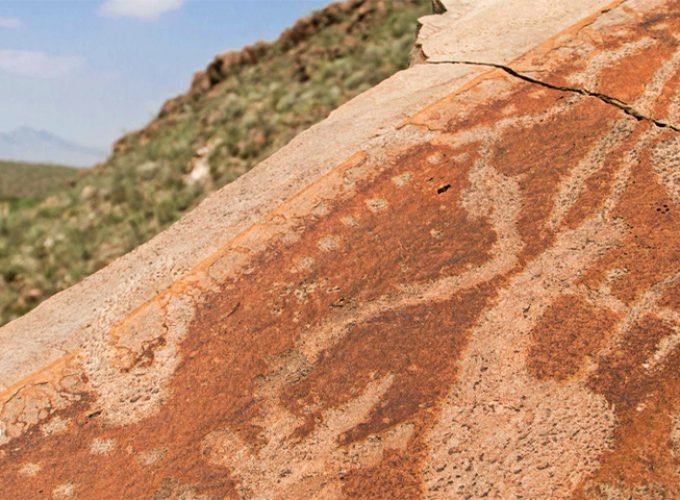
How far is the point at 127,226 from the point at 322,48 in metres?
3.93

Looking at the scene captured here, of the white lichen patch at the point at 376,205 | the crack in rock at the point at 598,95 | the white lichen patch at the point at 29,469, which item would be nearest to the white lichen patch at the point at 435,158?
the white lichen patch at the point at 376,205

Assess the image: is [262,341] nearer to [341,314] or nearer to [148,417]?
[341,314]

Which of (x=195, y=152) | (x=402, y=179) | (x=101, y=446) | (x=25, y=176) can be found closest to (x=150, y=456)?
(x=101, y=446)

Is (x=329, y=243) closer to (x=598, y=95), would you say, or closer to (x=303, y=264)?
(x=303, y=264)

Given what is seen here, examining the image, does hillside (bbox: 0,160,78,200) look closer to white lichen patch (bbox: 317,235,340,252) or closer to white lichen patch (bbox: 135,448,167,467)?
white lichen patch (bbox: 317,235,340,252)

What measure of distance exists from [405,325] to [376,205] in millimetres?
435

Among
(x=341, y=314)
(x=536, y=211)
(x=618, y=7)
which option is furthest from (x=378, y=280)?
(x=618, y=7)

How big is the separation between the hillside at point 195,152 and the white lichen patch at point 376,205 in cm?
458

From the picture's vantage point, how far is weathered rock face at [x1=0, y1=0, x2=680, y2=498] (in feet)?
4.80

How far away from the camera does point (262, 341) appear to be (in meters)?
1.72

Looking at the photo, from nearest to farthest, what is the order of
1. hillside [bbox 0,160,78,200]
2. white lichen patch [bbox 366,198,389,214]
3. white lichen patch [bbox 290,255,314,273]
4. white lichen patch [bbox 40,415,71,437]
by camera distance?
white lichen patch [bbox 40,415,71,437] → white lichen patch [bbox 290,255,314,273] → white lichen patch [bbox 366,198,389,214] → hillside [bbox 0,160,78,200]

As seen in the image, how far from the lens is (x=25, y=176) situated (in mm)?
28953

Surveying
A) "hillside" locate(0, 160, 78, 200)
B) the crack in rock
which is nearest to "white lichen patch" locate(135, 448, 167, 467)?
the crack in rock

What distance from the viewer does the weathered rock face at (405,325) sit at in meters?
1.46
